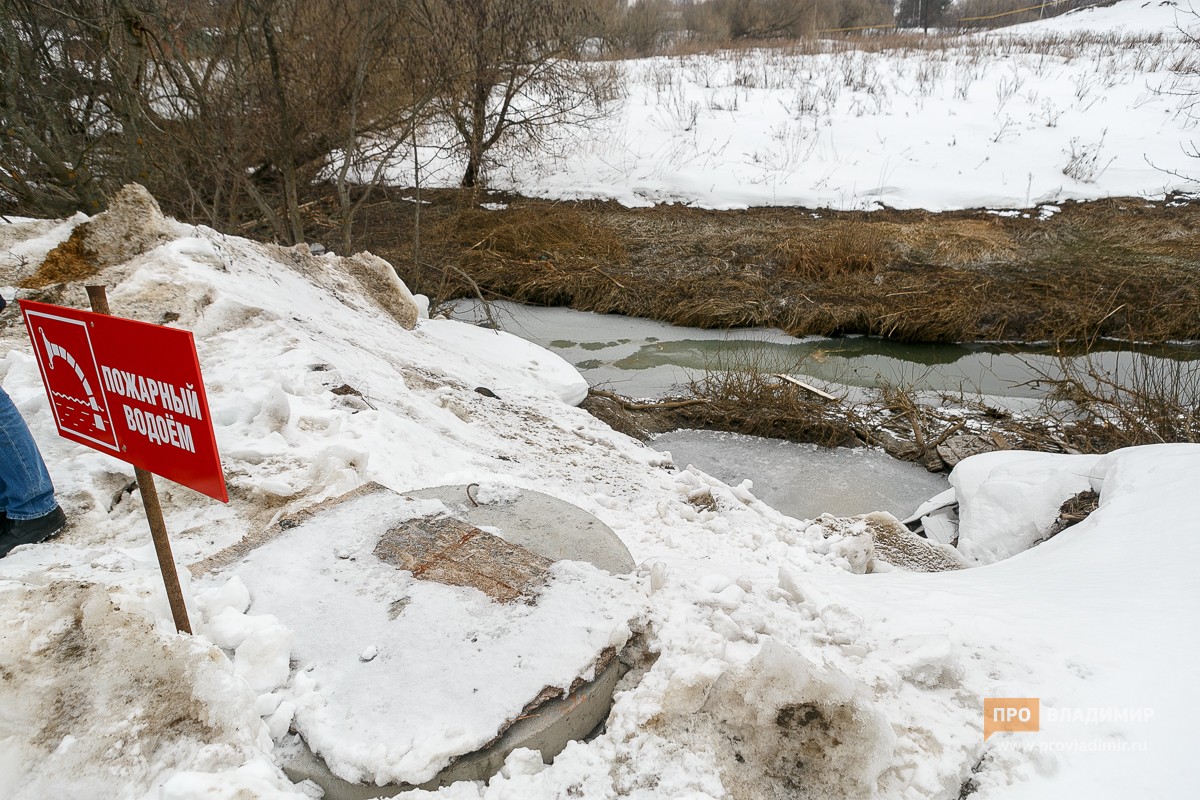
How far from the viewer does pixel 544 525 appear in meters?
3.15

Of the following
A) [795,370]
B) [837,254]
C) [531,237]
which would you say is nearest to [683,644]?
[795,370]

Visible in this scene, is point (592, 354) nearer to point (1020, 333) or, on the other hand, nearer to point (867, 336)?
point (867, 336)

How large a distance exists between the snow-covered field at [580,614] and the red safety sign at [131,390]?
21.1 inches

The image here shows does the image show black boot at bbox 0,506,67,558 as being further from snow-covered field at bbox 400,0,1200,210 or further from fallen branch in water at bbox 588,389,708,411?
snow-covered field at bbox 400,0,1200,210

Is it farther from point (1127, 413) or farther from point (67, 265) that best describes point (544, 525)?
point (1127, 413)

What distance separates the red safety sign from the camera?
164 centimetres

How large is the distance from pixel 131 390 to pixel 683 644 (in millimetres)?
1780

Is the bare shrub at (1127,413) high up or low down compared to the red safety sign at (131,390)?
down

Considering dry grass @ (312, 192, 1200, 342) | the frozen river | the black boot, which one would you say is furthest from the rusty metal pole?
dry grass @ (312, 192, 1200, 342)

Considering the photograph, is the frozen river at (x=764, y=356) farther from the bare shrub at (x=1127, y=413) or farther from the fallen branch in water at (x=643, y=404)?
the bare shrub at (x=1127, y=413)

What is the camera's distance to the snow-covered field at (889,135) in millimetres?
13773

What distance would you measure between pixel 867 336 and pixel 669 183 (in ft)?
22.9

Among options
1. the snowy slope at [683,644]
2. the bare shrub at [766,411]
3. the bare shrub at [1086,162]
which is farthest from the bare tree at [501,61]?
the bare shrub at [1086,162]

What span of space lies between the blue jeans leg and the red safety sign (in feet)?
2.29
